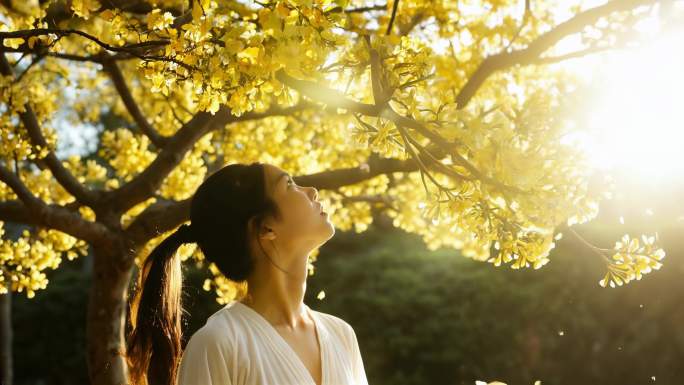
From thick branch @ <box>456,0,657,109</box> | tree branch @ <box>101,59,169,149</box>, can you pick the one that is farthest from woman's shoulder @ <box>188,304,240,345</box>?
tree branch @ <box>101,59,169,149</box>

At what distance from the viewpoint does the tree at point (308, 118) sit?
1979mm

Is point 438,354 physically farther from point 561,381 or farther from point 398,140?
point 398,140

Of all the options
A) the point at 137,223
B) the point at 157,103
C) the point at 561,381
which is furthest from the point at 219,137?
the point at 561,381

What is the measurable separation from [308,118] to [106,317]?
7.12ft

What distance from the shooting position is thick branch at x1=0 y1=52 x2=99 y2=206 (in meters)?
4.41

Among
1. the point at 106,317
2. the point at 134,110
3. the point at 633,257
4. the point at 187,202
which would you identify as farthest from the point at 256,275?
the point at 134,110

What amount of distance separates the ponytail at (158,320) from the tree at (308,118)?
0.61 metres

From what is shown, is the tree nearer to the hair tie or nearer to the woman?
the woman

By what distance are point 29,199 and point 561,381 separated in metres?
5.50

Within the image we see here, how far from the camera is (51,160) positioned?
443 centimetres

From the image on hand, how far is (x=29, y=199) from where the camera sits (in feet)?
13.4

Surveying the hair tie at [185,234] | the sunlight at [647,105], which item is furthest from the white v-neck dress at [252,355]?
the sunlight at [647,105]

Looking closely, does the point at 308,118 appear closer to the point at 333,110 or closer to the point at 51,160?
the point at 51,160

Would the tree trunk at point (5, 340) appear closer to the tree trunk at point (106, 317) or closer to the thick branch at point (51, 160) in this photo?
the tree trunk at point (106, 317)
